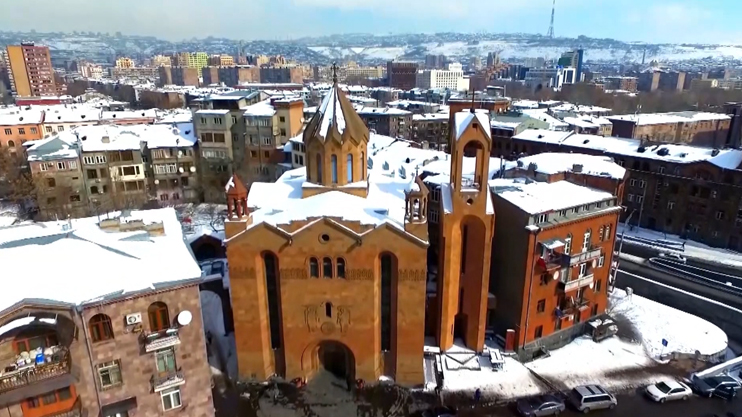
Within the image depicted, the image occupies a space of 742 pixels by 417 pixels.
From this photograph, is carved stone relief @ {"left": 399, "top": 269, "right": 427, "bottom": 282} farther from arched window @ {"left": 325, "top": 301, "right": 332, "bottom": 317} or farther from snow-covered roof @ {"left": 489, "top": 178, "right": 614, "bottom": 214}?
snow-covered roof @ {"left": 489, "top": 178, "right": 614, "bottom": 214}

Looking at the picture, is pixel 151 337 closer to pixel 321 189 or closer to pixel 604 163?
pixel 321 189

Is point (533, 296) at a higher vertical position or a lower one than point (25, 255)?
lower

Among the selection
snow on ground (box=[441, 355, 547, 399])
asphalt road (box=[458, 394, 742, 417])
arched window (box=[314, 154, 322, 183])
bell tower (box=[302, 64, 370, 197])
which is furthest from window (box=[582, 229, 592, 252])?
arched window (box=[314, 154, 322, 183])

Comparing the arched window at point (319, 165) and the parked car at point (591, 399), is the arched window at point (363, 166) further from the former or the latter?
the parked car at point (591, 399)

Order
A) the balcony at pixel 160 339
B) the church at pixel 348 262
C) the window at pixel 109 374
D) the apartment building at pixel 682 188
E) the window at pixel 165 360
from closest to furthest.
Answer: the window at pixel 109 374
the balcony at pixel 160 339
the window at pixel 165 360
the church at pixel 348 262
the apartment building at pixel 682 188

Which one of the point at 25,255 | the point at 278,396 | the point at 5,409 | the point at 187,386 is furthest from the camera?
the point at 278,396

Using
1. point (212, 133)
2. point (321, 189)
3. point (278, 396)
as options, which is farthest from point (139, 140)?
point (278, 396)

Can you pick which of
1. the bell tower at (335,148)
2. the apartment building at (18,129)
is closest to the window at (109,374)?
the bell tower at (335,148)
